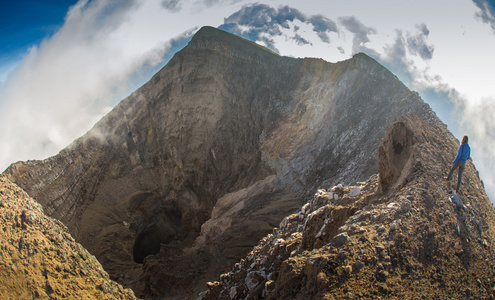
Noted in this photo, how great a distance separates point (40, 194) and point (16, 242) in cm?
2471

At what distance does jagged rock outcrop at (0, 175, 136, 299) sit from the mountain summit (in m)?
9.46

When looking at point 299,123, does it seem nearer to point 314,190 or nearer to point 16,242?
point 314,190

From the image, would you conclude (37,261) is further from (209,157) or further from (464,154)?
(209,157)

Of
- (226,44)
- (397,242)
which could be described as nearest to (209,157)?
(226,44)

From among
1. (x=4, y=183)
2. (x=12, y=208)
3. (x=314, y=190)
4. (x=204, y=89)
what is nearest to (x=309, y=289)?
(x=12, y=208)

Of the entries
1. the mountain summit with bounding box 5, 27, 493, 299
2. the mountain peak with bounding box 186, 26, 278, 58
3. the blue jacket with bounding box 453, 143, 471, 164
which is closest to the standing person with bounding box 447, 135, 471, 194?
the blue jacket with bounding box 453, 143, 471, 164

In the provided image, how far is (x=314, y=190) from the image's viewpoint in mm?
23984

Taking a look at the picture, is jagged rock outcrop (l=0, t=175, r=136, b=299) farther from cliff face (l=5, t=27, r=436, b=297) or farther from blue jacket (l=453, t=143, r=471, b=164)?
blue jacket (l=453, t=143, r=471, b=164)

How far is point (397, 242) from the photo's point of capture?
292 inches

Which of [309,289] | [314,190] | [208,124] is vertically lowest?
[309,289]

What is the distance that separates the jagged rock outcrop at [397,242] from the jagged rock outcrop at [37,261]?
15.0 ft

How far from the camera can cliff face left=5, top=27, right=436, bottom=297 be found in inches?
954

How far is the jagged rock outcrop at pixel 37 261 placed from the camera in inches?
388

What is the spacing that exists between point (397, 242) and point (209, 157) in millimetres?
30778
